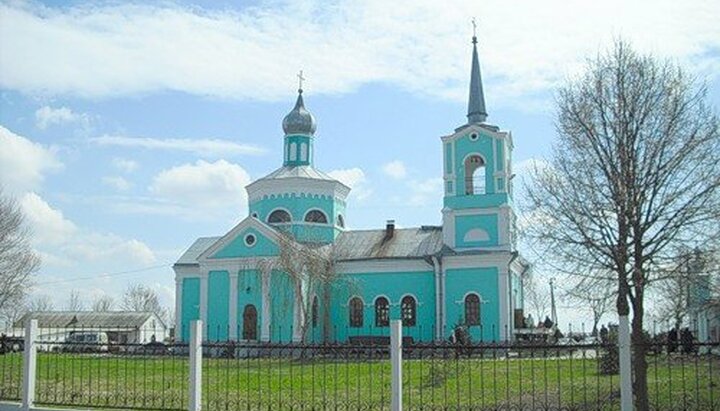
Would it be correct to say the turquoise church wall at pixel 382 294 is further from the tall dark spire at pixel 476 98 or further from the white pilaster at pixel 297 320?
the tall dark spire at pixel 476 98

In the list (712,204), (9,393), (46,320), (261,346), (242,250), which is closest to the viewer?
(261,346)

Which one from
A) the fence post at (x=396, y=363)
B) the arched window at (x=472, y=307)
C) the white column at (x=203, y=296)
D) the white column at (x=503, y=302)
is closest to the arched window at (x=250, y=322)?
the white column at (x=203, y=296)

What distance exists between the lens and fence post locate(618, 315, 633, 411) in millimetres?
9758

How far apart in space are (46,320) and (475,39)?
35265 mm

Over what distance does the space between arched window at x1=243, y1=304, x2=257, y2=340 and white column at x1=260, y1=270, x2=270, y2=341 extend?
69 centimetres

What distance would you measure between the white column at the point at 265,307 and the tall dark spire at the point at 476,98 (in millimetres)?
10831

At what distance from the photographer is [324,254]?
A: 34062mm

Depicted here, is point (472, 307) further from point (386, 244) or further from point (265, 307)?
point (265, 307)

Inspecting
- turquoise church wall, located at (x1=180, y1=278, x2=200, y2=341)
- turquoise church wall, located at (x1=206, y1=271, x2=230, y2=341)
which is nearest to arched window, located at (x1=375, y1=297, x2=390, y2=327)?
turquoise church wall, located at (x1=206, y1=271, x2=230, y2=341)

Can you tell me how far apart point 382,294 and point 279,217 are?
6.03 m

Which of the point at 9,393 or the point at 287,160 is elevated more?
the point at 287,160

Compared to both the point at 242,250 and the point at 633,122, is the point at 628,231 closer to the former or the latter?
the point at 633,122

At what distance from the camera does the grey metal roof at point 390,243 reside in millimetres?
33875

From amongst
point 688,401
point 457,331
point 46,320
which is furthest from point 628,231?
point 46,320
